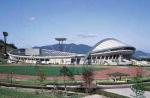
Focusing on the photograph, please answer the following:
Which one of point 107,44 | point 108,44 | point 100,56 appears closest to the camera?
point 100,56

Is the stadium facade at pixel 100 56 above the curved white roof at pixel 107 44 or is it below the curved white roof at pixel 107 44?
below

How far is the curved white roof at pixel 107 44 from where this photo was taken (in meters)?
151

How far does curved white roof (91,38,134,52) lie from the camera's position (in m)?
151

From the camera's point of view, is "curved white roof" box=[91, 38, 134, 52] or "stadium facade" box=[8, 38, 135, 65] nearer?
"stadium facade" box=[8, 38, 135, 65]

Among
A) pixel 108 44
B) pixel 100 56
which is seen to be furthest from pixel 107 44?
pixel 100 56

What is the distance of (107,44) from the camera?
507 ft

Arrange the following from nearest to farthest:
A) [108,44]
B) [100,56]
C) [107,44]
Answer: [100,56]
[108,44]
[107,44]

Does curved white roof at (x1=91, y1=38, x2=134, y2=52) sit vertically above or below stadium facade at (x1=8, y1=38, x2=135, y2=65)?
above

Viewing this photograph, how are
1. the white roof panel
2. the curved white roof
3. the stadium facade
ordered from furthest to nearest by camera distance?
the white roof panel
the curved white roof
the stadium facade

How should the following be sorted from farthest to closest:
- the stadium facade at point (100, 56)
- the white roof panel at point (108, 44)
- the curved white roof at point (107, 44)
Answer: the white roof panel at point (108, 44), the curved white roof at point (107, 44), the stadium facade at point (100, 56)

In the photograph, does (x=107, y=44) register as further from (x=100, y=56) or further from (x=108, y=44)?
(x=100, y=56)

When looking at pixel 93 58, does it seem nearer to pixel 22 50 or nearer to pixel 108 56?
pixel 108 56

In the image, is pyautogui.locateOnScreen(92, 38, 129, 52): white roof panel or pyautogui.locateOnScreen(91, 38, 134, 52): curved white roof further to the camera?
pyautogui.locateOnScreen(92, 38, 129, 52): white roof panel

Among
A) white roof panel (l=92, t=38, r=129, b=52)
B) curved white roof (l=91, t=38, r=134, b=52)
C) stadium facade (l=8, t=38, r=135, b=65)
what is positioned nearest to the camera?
stadium facade (l=8, t=38, r=135, b=65)
